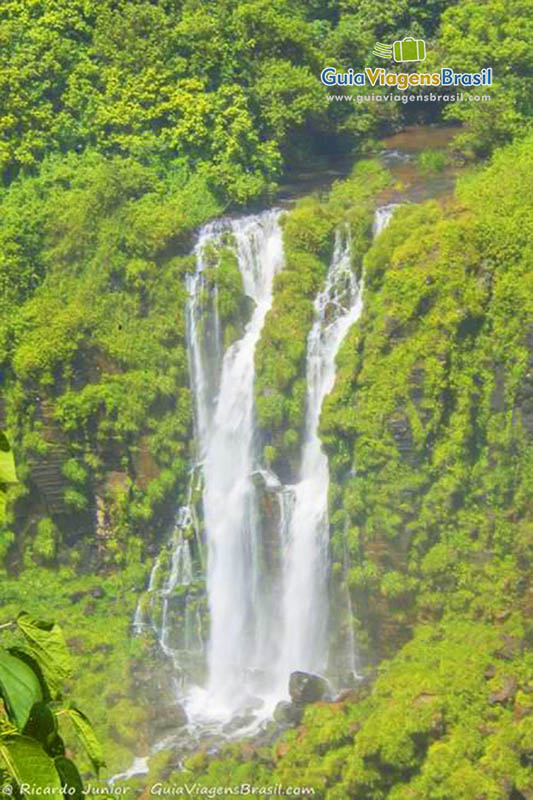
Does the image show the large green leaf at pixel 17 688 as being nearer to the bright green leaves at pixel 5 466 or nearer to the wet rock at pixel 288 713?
the bright green leaves at pixel 5 466

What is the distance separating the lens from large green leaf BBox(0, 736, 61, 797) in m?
1.82

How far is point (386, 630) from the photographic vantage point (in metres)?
14.6

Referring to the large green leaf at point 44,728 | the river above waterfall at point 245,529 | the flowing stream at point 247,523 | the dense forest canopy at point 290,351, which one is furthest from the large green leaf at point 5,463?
the flowing stream at point 247,523

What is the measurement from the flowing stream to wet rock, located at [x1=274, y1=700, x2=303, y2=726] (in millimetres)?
969

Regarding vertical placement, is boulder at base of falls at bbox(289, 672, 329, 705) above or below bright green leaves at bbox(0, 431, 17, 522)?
below

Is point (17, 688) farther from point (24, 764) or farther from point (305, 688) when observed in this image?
point (305, 688)

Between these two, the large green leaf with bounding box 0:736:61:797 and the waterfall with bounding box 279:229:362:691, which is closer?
the large green leaf with bounding box 0:736:61:797

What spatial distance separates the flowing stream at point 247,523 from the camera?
15.6m

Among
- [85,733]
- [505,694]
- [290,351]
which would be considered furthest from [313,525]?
[85,733]

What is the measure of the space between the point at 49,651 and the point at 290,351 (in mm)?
13929

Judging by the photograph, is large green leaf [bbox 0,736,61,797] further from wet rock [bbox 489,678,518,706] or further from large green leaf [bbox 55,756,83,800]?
wet rock [bbox 489,678,518,706]

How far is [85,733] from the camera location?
214 cm

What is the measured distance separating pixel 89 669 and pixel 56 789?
13.6 m

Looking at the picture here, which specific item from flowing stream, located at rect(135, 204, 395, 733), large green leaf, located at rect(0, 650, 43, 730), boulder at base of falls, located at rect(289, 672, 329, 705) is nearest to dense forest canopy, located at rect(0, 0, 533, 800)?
flowing stream, located at rect(135, 204, 395, 733)
